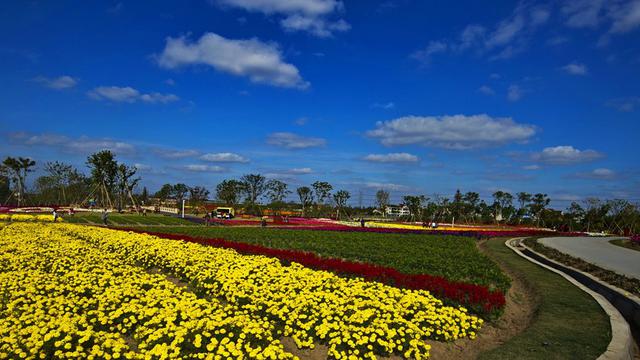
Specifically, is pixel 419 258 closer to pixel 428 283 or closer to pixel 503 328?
pixel 428 283

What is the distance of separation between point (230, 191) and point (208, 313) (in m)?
62.1

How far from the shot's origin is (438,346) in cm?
613

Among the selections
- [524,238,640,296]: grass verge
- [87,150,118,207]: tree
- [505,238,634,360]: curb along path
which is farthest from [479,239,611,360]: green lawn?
[87,150,118,207]: tree

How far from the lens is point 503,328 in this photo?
7.21m

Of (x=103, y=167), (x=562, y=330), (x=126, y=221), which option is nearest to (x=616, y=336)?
(x=562, y=330)

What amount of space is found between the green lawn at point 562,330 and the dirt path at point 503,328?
0.20 meters

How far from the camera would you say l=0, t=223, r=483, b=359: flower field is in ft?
16.8

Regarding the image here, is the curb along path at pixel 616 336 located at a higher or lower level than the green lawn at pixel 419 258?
lower

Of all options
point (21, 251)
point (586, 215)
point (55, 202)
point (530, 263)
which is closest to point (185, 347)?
point (21, 251)

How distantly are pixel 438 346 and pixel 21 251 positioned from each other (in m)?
11.6

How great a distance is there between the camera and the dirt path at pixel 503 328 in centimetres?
603

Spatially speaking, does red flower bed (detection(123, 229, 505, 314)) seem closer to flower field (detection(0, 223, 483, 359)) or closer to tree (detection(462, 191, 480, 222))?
flower field (detection(0, 223, 483, 359))

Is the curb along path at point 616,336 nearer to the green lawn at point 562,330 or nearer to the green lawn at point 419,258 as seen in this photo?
the green lawn at point 562,330

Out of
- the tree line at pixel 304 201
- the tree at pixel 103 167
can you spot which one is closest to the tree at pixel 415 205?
the tree line at pixel 304 201
